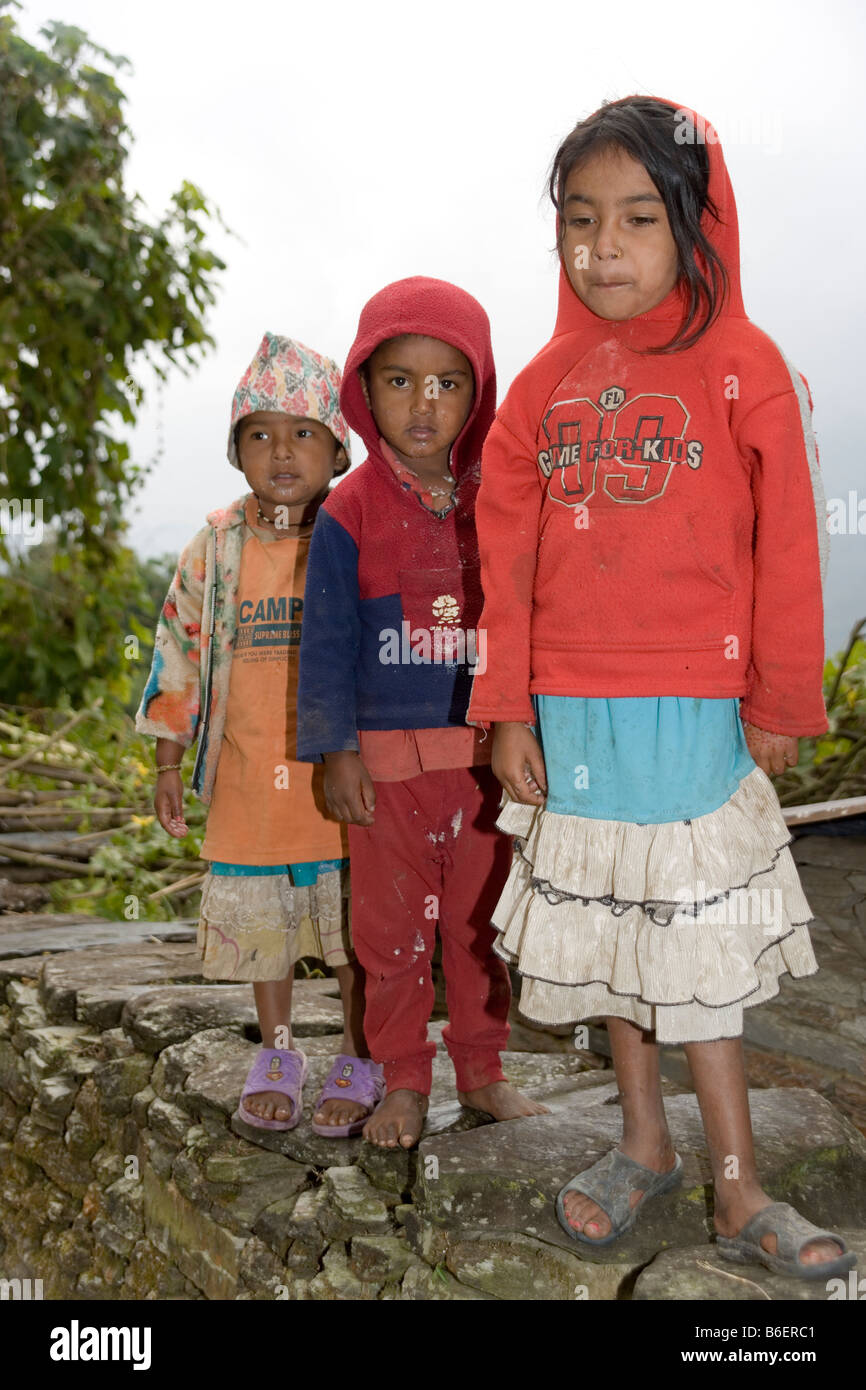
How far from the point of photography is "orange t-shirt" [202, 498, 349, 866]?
2.51 meters

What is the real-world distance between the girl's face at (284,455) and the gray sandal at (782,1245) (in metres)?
1.61

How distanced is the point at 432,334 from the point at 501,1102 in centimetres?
145

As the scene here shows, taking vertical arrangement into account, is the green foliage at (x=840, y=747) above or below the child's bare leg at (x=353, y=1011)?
above

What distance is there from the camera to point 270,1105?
7.96ft

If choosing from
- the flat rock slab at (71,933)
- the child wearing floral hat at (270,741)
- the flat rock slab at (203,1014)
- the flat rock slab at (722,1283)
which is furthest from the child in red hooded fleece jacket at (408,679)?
the flat rock slab at (71,933)

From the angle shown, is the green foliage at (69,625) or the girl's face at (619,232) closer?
the girl's face at (619,232)

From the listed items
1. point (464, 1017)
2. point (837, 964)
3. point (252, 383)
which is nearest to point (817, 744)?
point (837, 964)

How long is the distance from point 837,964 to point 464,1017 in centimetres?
124

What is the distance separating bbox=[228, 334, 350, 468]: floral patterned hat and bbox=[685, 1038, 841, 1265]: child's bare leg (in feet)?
4.81

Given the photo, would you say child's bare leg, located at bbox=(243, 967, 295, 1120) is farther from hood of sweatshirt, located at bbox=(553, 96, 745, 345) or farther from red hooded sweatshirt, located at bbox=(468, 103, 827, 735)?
hood of sweatshirt, located at bbox=(553, 96, 745, 345)

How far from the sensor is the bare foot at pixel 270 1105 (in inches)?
95.0

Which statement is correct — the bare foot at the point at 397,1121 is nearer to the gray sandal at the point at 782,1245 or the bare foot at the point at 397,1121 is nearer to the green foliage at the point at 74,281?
the gray sandal at the point at 782,1245

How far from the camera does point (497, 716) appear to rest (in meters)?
1.85
